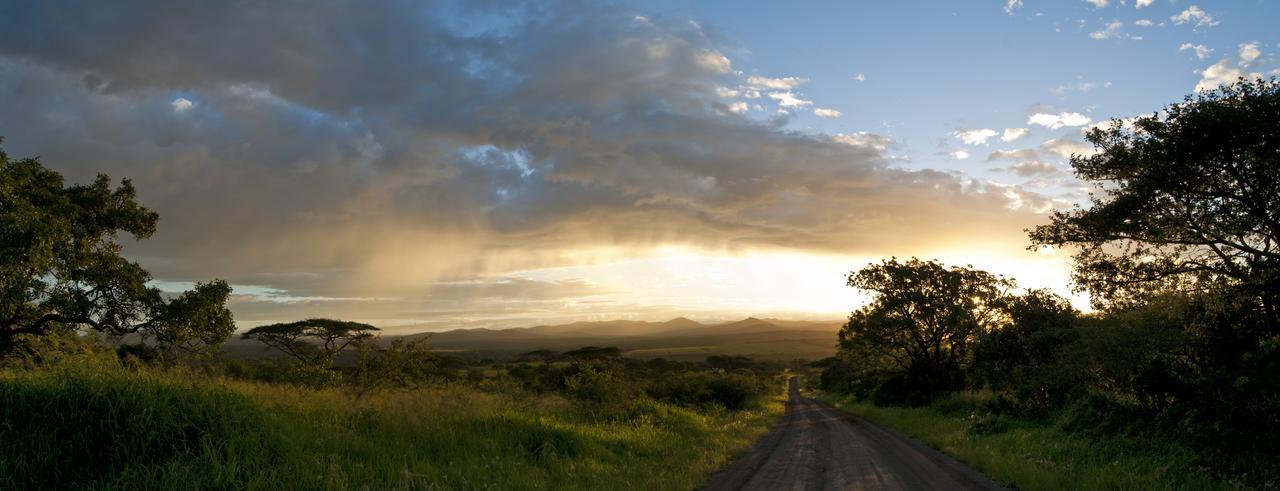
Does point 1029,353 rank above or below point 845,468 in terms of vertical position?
above

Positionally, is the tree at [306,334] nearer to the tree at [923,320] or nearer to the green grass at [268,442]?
the green grass at [268,442]

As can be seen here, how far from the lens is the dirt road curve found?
12.0m

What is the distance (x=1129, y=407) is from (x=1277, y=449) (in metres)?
5.49

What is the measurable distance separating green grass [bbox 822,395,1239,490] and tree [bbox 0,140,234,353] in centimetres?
2476

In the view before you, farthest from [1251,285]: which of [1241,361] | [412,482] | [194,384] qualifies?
[194,384]

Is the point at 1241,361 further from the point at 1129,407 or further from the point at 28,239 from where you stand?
the point at 28,239

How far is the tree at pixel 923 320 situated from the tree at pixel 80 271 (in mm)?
38713

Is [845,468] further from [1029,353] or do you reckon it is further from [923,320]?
[923,320]

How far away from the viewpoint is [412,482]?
925 cm

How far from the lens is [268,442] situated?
8.84m

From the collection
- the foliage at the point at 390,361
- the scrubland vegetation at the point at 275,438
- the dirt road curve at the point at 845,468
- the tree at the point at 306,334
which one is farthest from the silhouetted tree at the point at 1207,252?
the tree at the point at 306,334

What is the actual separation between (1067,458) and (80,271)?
28.9 meters

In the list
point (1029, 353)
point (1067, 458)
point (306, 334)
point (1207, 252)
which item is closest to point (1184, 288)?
point (1207, 252)

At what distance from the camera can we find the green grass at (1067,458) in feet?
36.4
